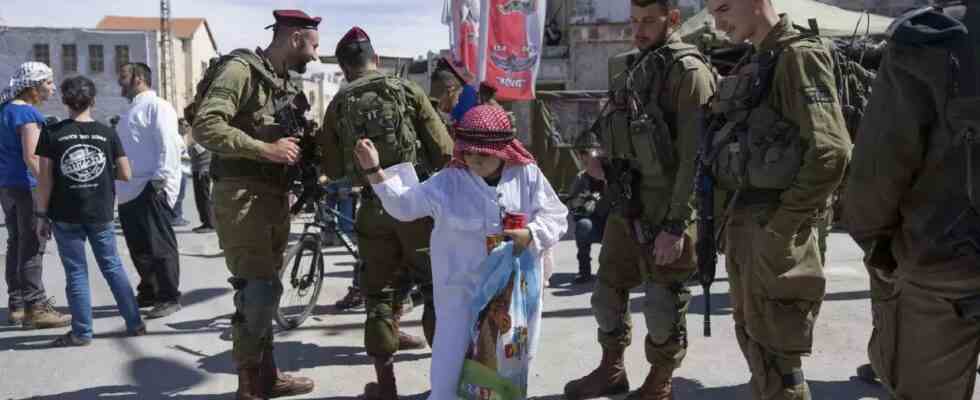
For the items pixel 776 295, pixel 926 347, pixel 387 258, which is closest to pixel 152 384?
pixel 387 258

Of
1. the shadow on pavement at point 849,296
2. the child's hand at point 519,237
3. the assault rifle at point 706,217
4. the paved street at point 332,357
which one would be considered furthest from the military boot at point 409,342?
the shadow on pavement at point 849,296

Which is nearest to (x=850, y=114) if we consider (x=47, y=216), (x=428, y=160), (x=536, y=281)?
(x=536, y=281)

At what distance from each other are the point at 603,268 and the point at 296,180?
1752 mm

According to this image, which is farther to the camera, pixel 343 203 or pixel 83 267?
pixel 343 203

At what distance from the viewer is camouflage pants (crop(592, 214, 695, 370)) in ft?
13.7

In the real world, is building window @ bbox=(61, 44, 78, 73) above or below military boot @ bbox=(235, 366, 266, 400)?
above

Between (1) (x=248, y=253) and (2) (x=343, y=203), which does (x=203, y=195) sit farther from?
(1) (x=248, y=253)

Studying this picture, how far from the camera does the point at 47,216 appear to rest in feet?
19.7

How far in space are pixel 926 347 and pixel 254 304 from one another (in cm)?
311

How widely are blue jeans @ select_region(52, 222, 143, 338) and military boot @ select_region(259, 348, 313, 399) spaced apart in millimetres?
1887

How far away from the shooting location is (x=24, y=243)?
6520 millimetres

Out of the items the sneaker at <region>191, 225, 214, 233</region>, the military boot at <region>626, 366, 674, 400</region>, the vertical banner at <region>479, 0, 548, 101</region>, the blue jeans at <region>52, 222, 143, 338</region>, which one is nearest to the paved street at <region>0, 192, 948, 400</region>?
the blue jeans at <region>52, 222, 143, 338</region>

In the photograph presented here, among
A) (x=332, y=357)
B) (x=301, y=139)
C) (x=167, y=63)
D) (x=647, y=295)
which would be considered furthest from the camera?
(x=167, y=63)

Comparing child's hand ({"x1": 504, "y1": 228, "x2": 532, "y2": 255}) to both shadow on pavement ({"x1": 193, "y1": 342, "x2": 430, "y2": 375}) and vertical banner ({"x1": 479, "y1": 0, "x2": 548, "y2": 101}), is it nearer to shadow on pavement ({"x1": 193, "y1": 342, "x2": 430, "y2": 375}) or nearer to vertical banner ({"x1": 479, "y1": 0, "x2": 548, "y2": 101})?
shadow on pavement ({"x1": 193, "y1": 342, "x2": 430, "y2": 375})
